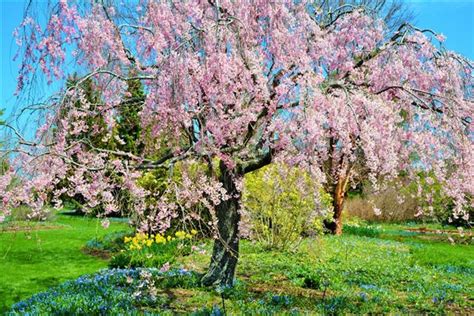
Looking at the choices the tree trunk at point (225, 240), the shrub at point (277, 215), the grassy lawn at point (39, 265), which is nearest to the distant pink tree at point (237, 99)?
the tree trunk at point (225, 240)

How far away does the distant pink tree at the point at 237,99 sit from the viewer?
563 cm

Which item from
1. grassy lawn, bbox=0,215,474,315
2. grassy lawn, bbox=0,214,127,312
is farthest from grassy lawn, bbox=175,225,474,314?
grassy lawn, bbox=0,214,127,312

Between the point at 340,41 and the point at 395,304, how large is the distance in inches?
164

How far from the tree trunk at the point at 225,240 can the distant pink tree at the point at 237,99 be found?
0.08ft

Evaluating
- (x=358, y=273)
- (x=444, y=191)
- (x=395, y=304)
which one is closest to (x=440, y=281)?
(x=358, y=273)

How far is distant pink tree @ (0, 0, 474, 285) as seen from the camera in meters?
5.63

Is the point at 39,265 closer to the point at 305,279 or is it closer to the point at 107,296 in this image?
the point at 107,296

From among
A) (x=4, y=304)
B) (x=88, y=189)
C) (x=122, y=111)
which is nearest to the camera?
(x=88, y=189)

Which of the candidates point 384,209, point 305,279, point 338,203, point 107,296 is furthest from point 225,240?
point 384,209

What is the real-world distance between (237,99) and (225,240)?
2.59 meters

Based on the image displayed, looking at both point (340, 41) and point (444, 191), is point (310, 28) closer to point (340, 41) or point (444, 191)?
point (340, 41)

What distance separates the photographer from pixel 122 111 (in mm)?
8297

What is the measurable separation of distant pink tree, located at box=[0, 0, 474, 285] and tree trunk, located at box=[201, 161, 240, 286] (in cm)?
2

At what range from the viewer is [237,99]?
651cm
